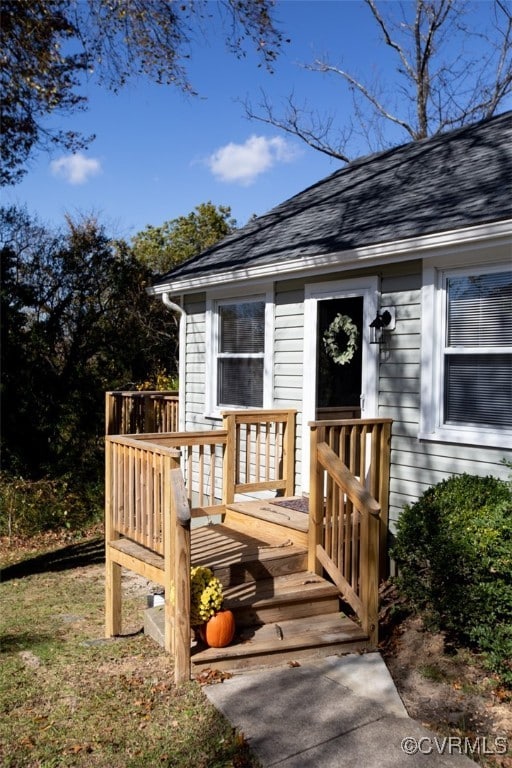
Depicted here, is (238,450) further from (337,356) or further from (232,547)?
(337,356)

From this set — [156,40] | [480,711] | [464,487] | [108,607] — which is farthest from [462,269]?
[156,40]

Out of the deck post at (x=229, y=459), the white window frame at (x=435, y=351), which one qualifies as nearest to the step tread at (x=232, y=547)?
the deck post at (x=229, y=459)

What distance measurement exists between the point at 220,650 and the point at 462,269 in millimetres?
3546

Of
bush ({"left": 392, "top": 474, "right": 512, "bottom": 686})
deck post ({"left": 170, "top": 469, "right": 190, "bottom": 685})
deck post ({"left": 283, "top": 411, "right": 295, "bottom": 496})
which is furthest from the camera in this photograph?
deck post ({"left": 283, "top": 411, "right": 295, "bottom": 496})

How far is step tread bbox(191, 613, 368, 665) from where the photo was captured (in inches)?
166

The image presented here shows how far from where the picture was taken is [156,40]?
28.0 ft

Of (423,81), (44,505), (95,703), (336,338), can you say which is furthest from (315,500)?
(423,81)

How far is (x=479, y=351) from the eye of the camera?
5.39 metres

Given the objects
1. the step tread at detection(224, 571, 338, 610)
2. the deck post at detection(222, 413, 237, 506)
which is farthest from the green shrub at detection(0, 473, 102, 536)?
the step tread at detection(224, 571, 338, 610)

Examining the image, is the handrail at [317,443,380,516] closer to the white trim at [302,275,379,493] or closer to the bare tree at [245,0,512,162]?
the white trim at [302,275,379,493]

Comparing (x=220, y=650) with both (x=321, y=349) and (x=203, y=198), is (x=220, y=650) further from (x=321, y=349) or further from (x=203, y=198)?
(x=203, y=198)

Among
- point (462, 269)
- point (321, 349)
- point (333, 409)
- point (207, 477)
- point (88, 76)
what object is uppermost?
point (88, 76)

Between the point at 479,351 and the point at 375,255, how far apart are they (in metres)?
1.23

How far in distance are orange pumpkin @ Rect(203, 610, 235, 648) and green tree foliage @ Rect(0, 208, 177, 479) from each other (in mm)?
8073
